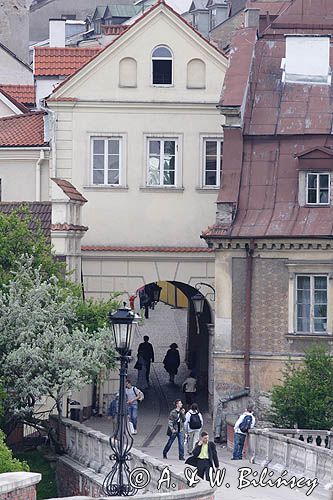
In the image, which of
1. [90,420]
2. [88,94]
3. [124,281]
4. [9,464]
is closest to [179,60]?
[88,94]

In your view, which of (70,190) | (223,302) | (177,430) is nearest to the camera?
(177,430)

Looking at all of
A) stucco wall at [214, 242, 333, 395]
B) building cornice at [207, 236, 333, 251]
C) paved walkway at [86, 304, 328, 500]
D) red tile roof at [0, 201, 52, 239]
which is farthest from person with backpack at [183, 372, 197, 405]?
red tile roof at [0, 201, 52, 239]

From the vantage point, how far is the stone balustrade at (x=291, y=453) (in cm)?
3803

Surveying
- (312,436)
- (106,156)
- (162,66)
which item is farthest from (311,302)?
(162,66)

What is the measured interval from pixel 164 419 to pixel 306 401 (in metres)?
7.33

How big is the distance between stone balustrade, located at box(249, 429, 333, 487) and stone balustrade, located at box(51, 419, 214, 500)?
3.48 meters

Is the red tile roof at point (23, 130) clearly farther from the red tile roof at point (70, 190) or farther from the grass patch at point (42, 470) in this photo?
the grass patch at point (42, 470)

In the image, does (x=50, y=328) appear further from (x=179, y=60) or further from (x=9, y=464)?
(x=179, y=60)

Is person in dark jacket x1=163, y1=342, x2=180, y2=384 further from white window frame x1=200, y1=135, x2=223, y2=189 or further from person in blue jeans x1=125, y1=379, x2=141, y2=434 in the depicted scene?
person in blue jeans x1=125, y1=379, x2=141, y2=434

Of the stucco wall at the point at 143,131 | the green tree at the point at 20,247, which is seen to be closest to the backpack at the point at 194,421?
the green tree at the point at 20,247

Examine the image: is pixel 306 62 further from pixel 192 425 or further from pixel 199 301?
pixel 192 425

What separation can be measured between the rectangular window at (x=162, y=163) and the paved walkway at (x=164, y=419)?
19.6ft

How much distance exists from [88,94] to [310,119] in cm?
677

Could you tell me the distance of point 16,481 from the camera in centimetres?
2883
